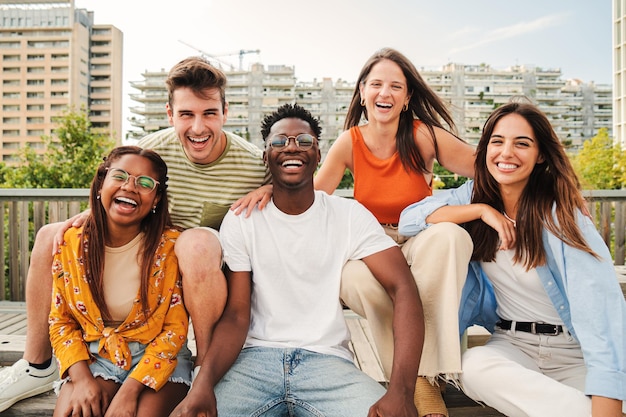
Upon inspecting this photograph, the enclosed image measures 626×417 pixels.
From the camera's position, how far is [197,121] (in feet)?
8.22

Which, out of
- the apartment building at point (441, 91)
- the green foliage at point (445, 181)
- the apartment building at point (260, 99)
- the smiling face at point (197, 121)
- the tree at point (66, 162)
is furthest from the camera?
the apartment building at point (441, 91)

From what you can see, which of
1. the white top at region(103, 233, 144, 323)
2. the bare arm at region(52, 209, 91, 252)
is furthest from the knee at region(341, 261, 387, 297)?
the bare arm at region(52, 209, 91, 252)

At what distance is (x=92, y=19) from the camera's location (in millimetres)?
110000

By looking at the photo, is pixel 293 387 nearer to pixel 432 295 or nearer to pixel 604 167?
pixel 432 295

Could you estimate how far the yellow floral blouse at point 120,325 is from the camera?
81.1 inches

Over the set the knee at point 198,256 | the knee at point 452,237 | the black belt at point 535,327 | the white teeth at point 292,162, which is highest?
the white teeth at point 292,162

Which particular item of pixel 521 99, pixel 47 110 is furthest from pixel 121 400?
pixel 47 110

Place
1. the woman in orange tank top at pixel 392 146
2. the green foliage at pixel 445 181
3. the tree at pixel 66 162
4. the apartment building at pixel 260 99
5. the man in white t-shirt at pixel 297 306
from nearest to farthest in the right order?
the man in white t-shirt at pixel 297 306 → the woman in orange tank top at pixel 392 146 → the tree at pixel 66 162 → the green foliage at pixel 445 181 → the apartment building at pixel 260 99

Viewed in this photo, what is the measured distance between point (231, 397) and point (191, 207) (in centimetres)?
98

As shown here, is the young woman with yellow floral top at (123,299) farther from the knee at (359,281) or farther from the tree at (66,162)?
the tree at (66,162)

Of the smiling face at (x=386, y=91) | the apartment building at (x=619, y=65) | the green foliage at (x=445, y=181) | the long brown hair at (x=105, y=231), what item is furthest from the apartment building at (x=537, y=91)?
the long brown hair at (x=105, y=231)

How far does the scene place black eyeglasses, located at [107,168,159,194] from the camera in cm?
220

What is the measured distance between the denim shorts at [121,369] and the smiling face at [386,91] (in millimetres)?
1569

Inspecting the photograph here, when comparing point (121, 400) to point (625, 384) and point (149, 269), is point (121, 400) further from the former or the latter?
point (625, 384)
